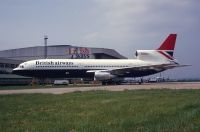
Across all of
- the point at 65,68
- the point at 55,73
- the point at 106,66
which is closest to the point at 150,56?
the point at 106,66

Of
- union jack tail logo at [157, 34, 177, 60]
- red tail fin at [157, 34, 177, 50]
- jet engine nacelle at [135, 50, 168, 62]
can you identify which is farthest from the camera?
red tail fin at [157, 34, 177, 50]

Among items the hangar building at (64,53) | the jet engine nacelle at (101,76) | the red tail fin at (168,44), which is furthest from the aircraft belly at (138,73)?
the hangar building at (64,53)

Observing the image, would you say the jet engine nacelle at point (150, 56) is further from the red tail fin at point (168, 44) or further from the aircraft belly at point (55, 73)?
the aircraft belly at point (55, 73)

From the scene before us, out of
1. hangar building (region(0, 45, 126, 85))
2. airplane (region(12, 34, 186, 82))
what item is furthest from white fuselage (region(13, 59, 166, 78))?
hangar building (region(0, 45, 126, 85))

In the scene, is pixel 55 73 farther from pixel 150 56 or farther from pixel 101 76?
pixel 150 56

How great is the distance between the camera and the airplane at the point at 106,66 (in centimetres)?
5819

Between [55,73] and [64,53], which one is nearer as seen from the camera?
[55,73]

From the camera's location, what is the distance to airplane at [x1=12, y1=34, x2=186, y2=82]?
58188 mm

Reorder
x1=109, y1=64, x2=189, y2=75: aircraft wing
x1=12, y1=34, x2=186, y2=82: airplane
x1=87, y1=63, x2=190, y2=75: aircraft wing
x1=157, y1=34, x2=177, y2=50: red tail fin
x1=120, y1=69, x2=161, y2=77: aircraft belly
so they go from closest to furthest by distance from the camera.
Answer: x1=12, y1=34, x2=186, y2=82: airplane → x1=87, y1=63, x2=190, y2=75: aircraft wing → x1=109, y1=64, x2=189, y2=75: aircraft wing → x1=120, y1=69, x2=161, y2=77: aircraft belly → x1=157, y1=34, x2=177, y2=50: red tail fin

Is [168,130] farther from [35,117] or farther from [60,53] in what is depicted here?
[60,53]

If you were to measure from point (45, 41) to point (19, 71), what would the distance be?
43.8 metres

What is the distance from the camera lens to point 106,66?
61.6 metres

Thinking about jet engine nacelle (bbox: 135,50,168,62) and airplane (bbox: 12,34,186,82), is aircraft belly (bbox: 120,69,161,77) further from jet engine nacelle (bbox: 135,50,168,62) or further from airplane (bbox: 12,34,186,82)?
jet engine nacelle (bbox: 135,50,168,62)

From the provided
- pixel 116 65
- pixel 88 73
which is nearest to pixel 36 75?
pixel 88 73
